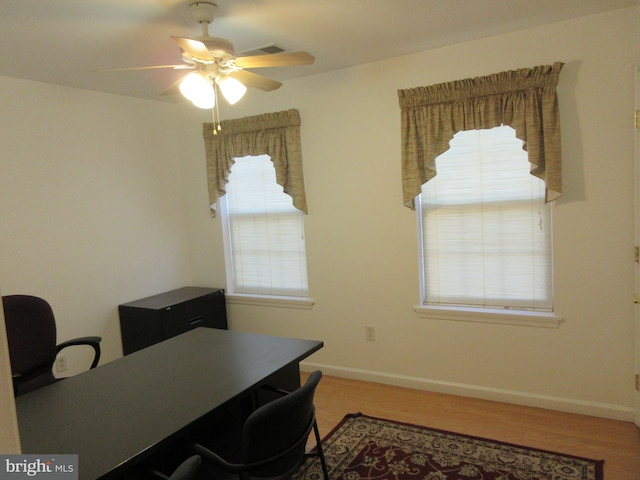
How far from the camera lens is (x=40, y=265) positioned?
10.4 ft

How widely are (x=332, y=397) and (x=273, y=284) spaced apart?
1159mm

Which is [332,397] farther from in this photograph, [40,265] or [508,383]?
[40,265]

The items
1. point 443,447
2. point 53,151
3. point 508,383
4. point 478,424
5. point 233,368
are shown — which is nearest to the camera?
point 233,368

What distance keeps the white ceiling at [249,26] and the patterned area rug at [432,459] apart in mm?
2418

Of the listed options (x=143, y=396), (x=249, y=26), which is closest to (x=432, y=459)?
(x=143, y=396)

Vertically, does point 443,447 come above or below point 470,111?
below

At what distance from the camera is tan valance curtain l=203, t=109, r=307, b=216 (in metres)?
3.59

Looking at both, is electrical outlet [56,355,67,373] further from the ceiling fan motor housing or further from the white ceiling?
the ceiling fan motor housing

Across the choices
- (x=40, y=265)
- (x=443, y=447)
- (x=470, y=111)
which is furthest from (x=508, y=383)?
(x=40, y=265)

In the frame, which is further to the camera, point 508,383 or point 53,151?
point 53,151

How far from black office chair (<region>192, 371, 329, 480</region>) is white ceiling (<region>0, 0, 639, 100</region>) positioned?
5.91 ft

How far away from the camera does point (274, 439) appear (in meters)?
1.60

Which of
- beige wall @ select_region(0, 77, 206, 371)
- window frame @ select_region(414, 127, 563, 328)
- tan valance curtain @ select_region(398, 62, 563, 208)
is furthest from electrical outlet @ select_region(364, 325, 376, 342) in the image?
beige wall @ select_region(0, 77, 206, 371)

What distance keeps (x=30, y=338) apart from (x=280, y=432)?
5.64ft
